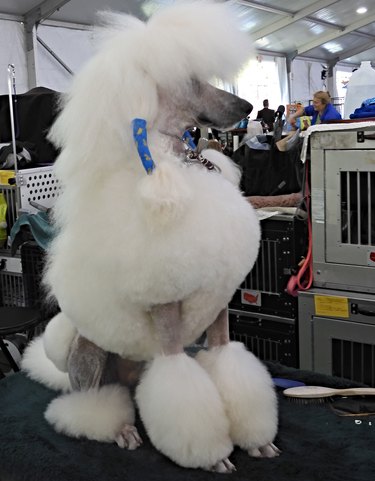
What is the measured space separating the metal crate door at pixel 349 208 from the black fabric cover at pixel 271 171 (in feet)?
1.66

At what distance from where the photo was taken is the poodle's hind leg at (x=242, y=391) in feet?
3.40

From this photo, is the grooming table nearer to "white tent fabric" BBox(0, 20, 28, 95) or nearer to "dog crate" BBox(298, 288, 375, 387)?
"dog crate" BBox(298, 288, 375, 387)

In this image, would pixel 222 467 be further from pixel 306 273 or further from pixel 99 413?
pixel 306 273

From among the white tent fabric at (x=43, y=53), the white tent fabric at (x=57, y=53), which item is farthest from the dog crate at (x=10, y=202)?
the white tent fabric at (x=57, y=53)

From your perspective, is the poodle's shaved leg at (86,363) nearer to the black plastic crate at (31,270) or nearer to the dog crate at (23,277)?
the dog crate at (23,277)

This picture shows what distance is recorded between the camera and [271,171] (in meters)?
2.15

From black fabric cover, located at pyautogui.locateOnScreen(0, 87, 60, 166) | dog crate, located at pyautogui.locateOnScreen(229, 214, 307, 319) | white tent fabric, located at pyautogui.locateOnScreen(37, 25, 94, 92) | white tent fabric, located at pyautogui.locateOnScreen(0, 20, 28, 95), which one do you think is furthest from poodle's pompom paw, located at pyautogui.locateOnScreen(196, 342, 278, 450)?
white tent fabric, located at pyautogui.locateOnScreen(37, 25, 94, 92)

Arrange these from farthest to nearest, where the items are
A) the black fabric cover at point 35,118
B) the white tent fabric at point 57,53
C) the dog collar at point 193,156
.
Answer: the white tent fabric at point 57,53 < the black fabric cover at point 35,118 < the dog collar at point 193,156

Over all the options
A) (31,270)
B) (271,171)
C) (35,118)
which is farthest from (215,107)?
(35,118)

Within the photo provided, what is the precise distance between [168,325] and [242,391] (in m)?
0.19

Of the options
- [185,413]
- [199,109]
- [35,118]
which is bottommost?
[185,413]

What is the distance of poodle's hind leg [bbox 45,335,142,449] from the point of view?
1117 mm

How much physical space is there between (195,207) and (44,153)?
1.81 metres


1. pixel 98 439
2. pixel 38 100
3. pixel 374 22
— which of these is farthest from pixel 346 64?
pixel 98 439
